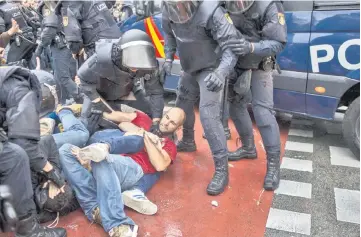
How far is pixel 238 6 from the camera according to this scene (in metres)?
3.02

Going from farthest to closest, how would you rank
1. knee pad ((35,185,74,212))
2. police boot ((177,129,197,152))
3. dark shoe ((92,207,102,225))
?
police boot ((177,129,197,152)) → dark shoe ((92,207,102,225)) → knee pad ((35,185,74,212))

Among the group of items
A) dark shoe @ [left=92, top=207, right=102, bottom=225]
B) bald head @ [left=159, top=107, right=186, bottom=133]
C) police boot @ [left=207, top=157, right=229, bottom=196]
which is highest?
bald head @ [left=159, top=107, right=186, bottom=133]

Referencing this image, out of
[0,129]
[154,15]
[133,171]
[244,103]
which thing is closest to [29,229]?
[0,129]

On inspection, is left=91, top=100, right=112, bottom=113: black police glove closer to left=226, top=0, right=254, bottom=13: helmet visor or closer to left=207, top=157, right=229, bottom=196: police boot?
left=207, top=157, right=229, bottom=196: police boot

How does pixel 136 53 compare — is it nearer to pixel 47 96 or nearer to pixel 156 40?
pixel 47 96

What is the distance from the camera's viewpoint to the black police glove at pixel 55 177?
2418mm

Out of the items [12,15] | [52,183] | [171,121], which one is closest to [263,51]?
[171,121]

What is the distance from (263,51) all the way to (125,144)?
49.9 inches

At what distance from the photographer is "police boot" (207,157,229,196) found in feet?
10.3

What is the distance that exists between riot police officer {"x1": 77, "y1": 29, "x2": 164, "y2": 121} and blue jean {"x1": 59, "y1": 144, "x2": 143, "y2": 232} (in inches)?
27.9

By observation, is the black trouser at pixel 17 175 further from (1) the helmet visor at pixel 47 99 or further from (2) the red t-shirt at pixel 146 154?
(2) the red t-shirt at pixel 146 154

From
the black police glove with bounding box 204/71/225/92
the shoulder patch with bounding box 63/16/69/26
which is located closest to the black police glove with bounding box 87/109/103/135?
the black police glove with bounding box 204/71/225/92

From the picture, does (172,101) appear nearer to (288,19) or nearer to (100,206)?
(288,19)

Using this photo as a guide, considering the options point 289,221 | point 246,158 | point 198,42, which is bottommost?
point 246,158
